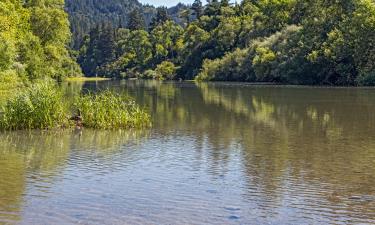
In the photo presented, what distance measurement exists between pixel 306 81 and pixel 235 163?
8258cm

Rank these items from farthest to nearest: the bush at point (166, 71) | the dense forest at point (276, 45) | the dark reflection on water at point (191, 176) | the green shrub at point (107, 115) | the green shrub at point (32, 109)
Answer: the bush at point (166, 71)
the dense forest at point (276, 45)
the green shrub at point (107, 115)
the green shrub at point (32, 109)
the dark reflection on water at point (191, 176)

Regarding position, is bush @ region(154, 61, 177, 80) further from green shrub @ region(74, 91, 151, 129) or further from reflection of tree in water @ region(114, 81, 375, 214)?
green shrub @ region(74, 91, 151, 129)

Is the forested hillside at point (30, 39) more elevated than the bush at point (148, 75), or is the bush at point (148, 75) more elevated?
the forested hillside at point (30, 39)

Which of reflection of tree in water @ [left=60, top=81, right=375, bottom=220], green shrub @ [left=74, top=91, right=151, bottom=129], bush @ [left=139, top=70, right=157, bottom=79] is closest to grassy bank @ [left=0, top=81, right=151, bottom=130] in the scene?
green shrub @ [left=74, top=91, right=151, bottom=129]

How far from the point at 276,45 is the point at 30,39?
53148 mm

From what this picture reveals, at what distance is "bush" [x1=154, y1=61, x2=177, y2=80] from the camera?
550ft

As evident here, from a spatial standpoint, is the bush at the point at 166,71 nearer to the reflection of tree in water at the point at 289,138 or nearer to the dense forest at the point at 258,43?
the dense forest at the point at 258,43

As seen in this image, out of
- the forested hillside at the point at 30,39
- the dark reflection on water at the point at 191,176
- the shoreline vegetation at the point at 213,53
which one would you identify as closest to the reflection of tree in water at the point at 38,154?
the dark reflection on water at the point at 191,176

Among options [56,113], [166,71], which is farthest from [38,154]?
[166,71]

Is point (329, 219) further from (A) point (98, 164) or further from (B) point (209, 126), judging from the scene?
(B) point (209, 126)

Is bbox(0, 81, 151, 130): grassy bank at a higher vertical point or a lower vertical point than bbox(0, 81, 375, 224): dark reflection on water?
higher

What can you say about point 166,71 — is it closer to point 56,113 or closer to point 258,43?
point 258,43

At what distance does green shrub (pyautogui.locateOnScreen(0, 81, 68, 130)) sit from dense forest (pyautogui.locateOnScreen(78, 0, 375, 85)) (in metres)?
68.9

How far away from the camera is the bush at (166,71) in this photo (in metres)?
168
